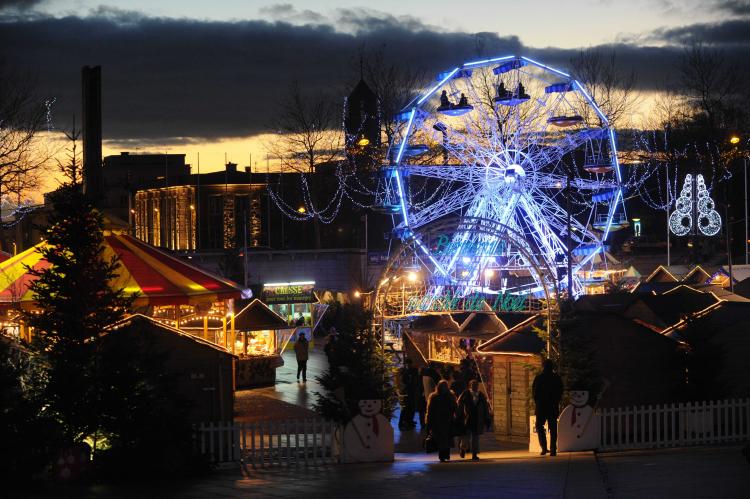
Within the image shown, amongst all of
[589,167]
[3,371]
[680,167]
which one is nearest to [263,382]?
[589,167]

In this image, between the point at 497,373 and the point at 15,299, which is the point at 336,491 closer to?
the point at 497,373

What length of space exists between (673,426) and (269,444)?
6674mm

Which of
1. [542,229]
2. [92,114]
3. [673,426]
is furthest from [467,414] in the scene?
[542,229]

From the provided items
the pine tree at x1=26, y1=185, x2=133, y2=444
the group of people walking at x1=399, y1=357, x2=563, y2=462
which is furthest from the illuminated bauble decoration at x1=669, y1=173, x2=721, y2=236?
the pine tree at x1=26, y1=185, x2=133, y2=444

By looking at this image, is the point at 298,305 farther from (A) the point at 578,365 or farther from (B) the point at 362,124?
(A) the point at 578,365

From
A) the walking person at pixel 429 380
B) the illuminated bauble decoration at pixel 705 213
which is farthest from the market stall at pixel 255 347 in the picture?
the illuminated bauble decoration at pixel 705 213

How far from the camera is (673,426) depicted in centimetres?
1850

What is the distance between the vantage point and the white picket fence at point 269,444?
51.6ft

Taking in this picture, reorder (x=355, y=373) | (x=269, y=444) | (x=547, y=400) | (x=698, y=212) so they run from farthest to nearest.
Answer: (x=698, y=212) → (x=355, y=373) → (x=547, y=400) → (x=269, y=444)

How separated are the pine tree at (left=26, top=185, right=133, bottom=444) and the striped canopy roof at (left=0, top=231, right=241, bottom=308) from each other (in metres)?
7.70

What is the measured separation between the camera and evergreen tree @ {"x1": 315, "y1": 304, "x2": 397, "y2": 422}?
54.7ft

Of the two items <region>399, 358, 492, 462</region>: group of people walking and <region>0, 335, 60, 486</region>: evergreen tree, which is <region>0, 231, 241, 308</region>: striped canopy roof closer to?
<region>399, 358, 492, 462</region>: group of people walking

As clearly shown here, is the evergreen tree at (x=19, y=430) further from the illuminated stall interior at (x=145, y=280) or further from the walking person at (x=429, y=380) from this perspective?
the illuminated stall interior at (x=145, y=280)

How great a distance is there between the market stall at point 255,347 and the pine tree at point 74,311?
1567cm
